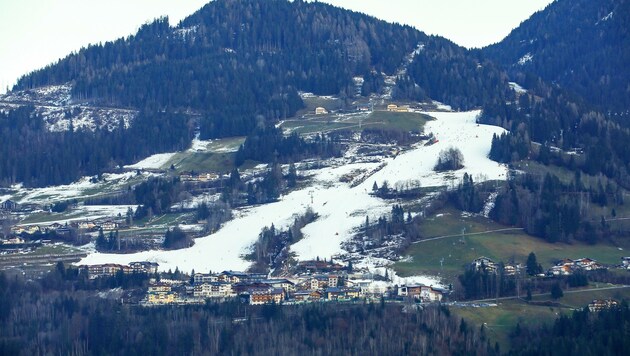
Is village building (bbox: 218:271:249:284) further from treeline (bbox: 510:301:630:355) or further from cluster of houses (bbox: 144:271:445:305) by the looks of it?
treeline (bbox: 510:301:630:355)

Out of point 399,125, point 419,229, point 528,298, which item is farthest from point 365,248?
point 399,125

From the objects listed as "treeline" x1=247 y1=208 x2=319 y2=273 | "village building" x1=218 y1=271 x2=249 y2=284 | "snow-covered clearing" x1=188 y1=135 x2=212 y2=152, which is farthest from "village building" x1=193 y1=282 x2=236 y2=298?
"snow-covered clearing" x1=188 y1=135 x2=212 y2=152

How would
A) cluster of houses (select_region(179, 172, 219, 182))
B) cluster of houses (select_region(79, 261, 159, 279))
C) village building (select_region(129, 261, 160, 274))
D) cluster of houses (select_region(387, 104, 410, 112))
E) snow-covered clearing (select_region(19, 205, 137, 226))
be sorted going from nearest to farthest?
1. cluster of houses (select_region(79, 261, 159, 279))
2. village building (select_region(129, 261, 160, 274))
3. snow-covered clearing (select_region(19, 205, 137, 226))
4. cluster of houses (select_region(179, 172, 219, 182))
5. cluster of houses (select_region(387, 104, 410, 112))

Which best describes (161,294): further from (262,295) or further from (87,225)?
(87,225)

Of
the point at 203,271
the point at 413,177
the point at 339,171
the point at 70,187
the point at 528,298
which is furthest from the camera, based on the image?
the point at 70,187

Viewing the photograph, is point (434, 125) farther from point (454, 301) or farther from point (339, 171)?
point (454, 301)

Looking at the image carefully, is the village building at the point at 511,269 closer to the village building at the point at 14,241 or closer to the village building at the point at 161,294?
the village building at the point at 161,294
